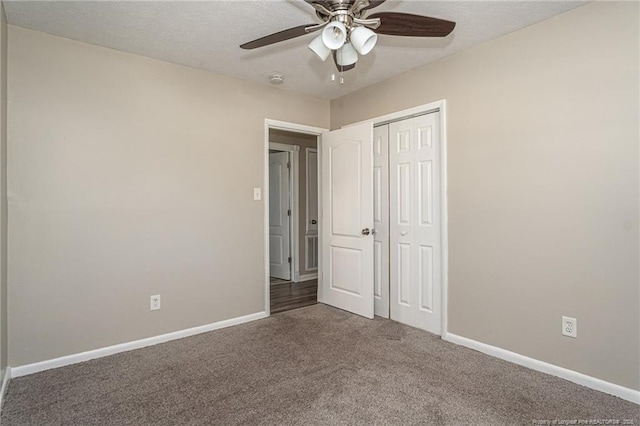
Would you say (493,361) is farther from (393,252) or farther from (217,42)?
(217,42)

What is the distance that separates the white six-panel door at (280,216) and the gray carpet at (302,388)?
101 inches

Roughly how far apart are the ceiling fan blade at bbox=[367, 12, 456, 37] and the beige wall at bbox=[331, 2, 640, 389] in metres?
1.04

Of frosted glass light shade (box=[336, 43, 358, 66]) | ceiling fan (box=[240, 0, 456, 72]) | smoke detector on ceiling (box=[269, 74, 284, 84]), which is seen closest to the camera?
A: ceiling fan (box=[240, 0, 456, 72])

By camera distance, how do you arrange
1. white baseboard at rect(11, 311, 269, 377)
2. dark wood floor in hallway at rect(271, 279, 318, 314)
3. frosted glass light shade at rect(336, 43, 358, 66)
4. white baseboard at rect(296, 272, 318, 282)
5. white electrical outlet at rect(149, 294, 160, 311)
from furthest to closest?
1. white baseboard at rect(296, 272, 318, 282)
2. dark wood floor in hallway at rect(271, 279, 318, 314)
3. white electrical outlet at rect(149, 294, 160, 311)
4. white baseboard at rect(11, 311, 269, 377)
5. frosted glass light shade at rect(336, 43, 358, 66)

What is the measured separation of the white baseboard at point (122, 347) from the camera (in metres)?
2.43

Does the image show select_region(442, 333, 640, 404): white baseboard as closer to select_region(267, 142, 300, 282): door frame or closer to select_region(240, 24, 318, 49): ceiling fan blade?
select_region(240, 24, 318, 49): ceiling fan blade

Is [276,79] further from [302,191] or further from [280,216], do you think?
[280,216]

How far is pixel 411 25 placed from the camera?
1.79 meters

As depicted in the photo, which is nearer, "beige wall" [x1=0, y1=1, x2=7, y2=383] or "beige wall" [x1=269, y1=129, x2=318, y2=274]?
"beige wall" [x1=0, y1=1, x2=7, y2=383]

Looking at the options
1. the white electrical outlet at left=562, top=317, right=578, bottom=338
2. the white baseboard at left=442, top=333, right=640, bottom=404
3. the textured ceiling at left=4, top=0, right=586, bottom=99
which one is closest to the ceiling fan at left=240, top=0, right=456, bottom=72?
the textured ceiling at left=4, top=0, right=586, bottom=99

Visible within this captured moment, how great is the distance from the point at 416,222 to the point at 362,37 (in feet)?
6.44

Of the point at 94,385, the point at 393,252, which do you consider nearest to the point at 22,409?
the point at 94,385

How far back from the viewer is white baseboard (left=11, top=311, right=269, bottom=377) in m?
2.43

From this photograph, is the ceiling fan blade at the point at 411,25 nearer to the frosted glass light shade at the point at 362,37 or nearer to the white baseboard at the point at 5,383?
the frosted glass light shade at the point at 362,37
